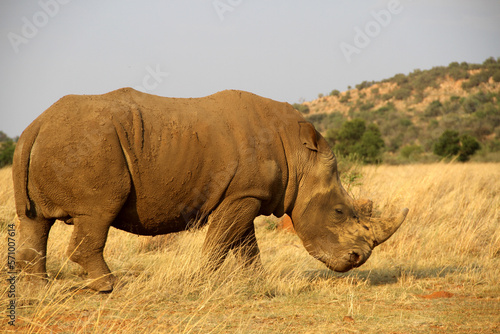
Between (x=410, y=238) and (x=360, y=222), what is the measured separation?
2885mm

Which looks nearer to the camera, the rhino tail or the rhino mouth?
the rhino tail

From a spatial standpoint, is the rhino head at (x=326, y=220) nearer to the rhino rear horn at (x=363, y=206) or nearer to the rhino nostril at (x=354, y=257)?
the rhino nostril at (x=354, y=257)

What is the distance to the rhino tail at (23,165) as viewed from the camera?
4746 millimetres

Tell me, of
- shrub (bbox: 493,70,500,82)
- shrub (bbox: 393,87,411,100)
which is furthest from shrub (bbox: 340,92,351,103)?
shrub (bbox: 493,70,500,82)

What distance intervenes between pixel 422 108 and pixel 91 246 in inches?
2036

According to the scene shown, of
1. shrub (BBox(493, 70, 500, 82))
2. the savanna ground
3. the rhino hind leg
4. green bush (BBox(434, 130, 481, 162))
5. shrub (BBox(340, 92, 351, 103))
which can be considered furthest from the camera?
shrub (BBox(340, 92, 351, 103))

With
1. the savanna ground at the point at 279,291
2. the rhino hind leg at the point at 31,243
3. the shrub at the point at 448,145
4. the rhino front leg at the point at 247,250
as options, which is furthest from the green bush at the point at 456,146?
the rhino hind leg at the point at 31,243

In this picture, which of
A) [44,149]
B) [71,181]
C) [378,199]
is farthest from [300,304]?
[378,199]

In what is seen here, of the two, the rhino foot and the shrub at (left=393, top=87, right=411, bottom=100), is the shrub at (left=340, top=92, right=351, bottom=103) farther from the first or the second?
the rhino foot

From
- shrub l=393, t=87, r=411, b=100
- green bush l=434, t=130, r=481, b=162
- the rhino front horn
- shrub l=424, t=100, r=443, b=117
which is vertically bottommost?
green bush l=434, t=130, r=481, b=162

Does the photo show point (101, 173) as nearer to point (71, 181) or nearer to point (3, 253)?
point (71, 181)

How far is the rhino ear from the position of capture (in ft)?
19.0

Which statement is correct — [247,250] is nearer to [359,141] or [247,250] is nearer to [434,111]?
[359,141]

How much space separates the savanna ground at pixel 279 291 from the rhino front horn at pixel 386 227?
59 centimetres
